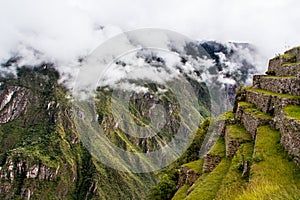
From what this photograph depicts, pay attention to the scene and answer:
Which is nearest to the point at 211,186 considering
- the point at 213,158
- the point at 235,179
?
the point at 235,179

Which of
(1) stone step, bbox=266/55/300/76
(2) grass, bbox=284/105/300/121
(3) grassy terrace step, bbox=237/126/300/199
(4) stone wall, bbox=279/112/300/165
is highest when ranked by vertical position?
(1) stone step, bbox=266/55/300/76

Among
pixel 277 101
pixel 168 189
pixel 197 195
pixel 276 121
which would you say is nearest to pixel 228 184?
pixel 197 195

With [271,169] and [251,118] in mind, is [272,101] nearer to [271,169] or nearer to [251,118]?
[251,118]

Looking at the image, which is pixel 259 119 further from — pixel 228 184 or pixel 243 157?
pixel 228 184

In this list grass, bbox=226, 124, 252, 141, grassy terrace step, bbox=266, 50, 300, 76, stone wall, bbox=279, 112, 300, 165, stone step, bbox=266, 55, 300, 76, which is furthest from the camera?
grassy terrace step, bbox=266, 50, 300, 76

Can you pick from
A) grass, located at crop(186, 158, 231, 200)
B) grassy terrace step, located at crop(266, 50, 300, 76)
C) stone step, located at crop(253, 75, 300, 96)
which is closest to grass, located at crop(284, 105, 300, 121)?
stone step, located at crop(253, 75, 300, 96)

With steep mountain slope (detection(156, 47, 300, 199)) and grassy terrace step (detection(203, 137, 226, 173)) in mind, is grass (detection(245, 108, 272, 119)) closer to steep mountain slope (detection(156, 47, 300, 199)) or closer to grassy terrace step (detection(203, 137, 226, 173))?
steep mountain slope (detection(156, 47, 300, 199))
